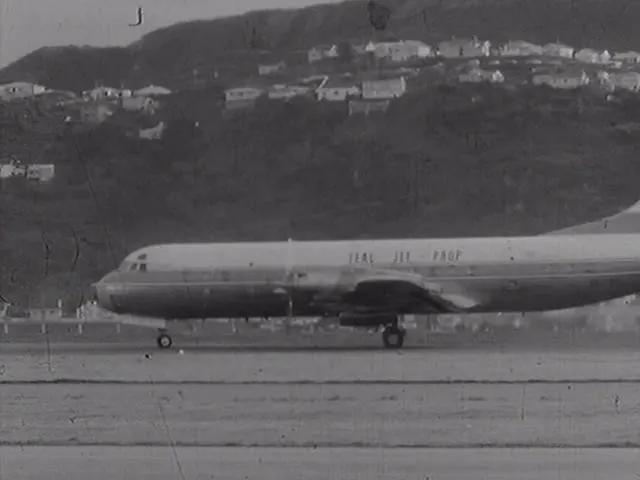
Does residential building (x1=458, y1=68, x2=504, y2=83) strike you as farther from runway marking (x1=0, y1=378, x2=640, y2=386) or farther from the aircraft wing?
runway marking (x1=0, y1=378, x2=640, y2=386)

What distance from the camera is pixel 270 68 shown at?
23953 mm

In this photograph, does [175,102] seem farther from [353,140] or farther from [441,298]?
[441,298]

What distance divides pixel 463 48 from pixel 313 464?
16.5 meters

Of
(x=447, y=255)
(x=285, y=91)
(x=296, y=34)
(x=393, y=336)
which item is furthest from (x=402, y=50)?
(x=393, y=336)

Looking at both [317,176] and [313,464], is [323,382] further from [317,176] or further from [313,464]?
[317,176]

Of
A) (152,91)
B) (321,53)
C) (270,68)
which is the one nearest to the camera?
(321,53)

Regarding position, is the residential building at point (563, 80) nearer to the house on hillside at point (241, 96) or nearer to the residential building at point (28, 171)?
the house on hillside at point (241, 96)

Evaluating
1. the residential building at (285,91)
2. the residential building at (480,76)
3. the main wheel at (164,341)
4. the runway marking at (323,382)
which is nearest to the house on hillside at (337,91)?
the residential building at (285,91)

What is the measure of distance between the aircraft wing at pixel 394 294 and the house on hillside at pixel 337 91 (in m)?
3.89

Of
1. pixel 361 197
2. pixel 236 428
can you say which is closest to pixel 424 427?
pixel 236 428

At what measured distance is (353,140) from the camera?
24891 millimetres

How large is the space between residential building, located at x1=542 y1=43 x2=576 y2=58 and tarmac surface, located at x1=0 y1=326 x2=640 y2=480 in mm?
6255

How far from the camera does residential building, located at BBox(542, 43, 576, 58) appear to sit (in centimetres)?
2397

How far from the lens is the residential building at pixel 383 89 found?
24.2 meters
